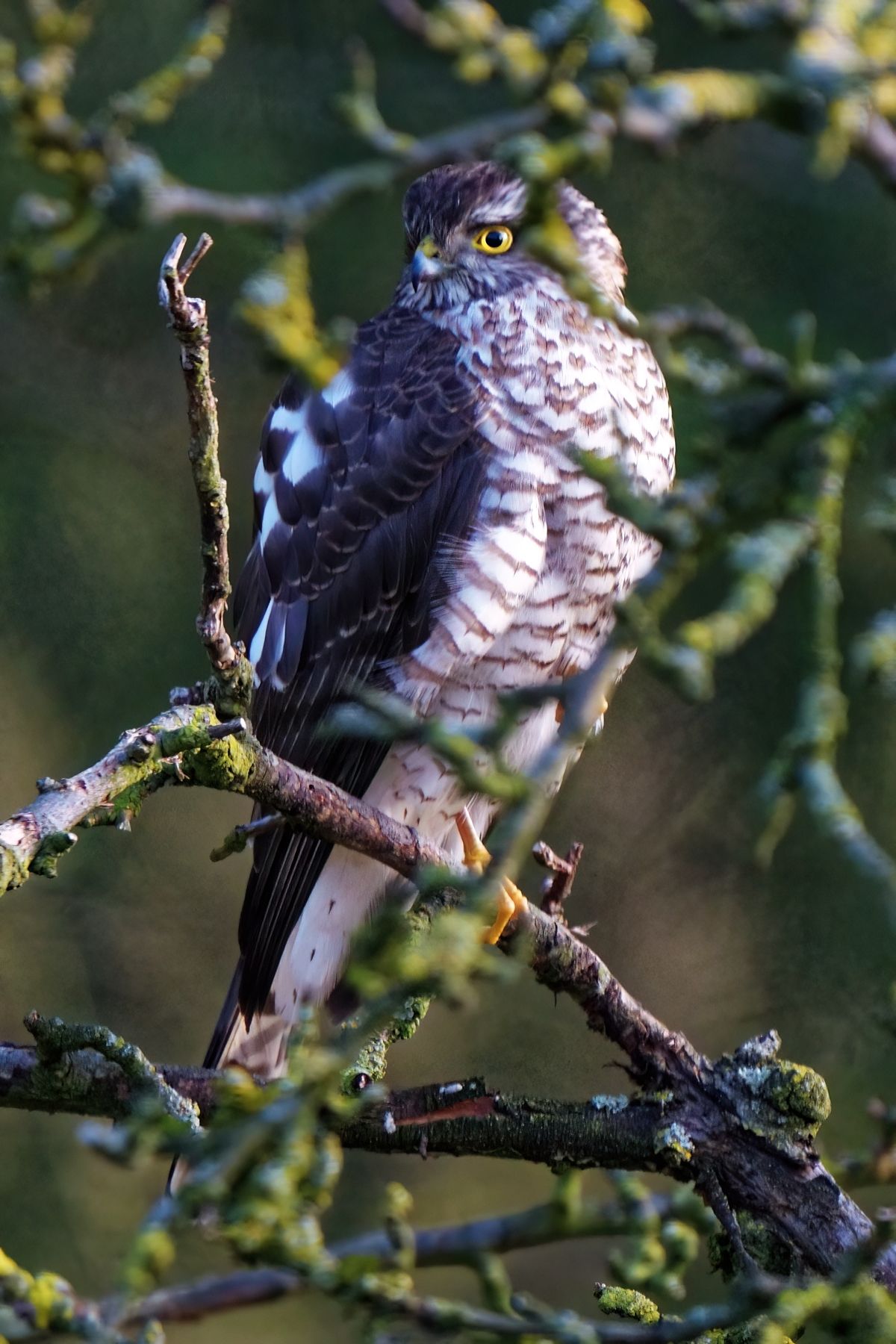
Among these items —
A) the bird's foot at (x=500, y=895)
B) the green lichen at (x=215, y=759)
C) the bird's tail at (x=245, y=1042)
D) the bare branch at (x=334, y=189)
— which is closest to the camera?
the bare branch at (x=334, y=189)

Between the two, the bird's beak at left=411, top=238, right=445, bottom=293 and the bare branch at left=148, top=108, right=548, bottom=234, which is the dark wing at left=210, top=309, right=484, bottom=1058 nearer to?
the bird's beak at left=411, top=238, right=445, bottom=293

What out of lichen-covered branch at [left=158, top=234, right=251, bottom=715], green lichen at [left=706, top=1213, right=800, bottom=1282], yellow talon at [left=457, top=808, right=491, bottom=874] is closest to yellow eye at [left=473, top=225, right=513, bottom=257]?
yellow talon at [left=457, top=808, right=491, bottom=874]

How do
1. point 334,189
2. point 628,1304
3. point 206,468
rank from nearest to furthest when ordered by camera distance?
1. point 334,189
2. point 206,468
3. point 628,1304

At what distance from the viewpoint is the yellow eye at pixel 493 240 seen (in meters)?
3.14

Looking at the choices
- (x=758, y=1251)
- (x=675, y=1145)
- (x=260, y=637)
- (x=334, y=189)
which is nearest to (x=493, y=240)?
(x=260, y=637)

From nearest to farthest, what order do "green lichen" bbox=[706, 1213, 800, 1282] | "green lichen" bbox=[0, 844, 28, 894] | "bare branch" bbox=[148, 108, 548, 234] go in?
1. "bare branch" bbox=[148, 108, 548, 234]
2. "green lichen" bbox=[0, 844, 28, 894]
3. "green lichen" bbox=[706, 1213, 800, 1282]

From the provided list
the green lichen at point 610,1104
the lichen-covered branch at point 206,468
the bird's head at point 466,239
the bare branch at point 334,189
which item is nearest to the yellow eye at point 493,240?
the bird's head at point 466,239

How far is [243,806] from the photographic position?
15.1 feet

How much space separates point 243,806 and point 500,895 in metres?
2.22

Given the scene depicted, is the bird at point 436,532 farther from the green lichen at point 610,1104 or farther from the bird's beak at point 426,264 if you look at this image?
the green lichen at point 610,1104

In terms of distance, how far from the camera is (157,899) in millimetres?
4504

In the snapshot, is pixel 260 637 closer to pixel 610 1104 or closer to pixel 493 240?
pixel 493 240

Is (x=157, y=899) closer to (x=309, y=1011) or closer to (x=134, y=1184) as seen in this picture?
(x=134, y=1184)

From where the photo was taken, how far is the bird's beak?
3.07 metres
